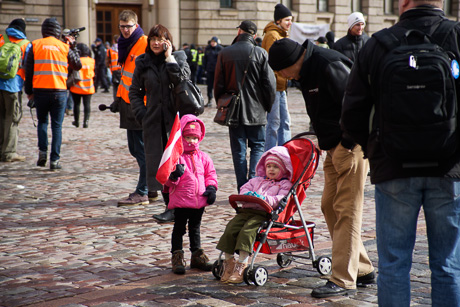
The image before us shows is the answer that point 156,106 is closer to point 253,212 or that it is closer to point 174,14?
point 253,212

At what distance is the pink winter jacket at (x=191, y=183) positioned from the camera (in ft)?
19.6

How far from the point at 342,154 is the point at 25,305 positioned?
7.91ft

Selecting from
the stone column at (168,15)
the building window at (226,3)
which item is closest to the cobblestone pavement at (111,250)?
the stone column at (168,15)

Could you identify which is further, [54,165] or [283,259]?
[54,165]

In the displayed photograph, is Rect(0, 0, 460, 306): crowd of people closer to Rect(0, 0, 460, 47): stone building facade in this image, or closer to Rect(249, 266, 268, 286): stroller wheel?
Rect(249, 266, 268, 286): stroller wheel

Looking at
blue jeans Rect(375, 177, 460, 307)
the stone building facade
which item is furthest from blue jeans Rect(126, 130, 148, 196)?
the stone building facade

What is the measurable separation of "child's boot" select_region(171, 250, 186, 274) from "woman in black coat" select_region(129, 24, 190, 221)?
1821 millimetres

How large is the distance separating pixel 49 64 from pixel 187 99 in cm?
460

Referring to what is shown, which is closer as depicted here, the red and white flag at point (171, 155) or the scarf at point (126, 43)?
the red and white flag at point (171, 155)

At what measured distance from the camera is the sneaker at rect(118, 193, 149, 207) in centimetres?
868

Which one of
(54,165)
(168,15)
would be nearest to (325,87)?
(54,165)

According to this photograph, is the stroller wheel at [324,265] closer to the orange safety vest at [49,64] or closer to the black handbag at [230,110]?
the black handbag at [230,110]

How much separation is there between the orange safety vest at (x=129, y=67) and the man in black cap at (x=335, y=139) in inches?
152

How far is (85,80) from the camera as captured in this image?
647 inches
